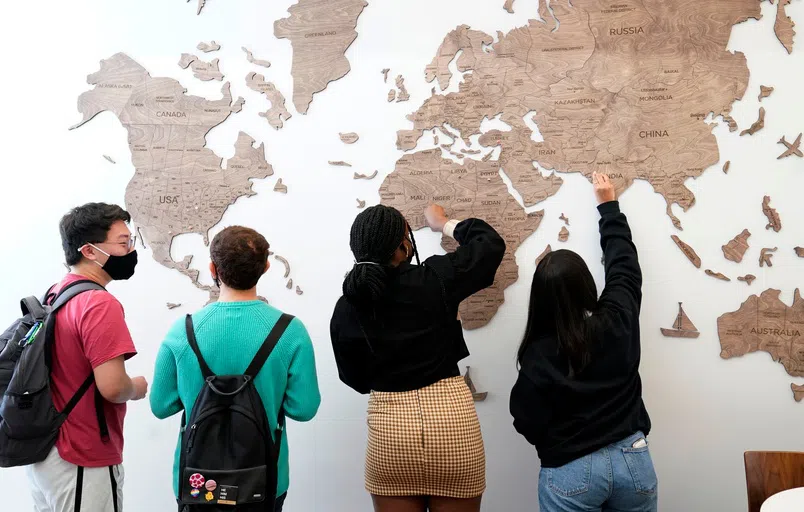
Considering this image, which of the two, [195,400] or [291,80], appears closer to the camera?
[195,400]

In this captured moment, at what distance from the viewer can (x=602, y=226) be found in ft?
7.21

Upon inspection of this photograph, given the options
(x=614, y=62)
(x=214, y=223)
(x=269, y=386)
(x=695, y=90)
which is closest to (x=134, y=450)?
(x=214, y=223)

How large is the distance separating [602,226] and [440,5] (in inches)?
42.6

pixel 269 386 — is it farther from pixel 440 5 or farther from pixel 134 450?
pixel 440 5

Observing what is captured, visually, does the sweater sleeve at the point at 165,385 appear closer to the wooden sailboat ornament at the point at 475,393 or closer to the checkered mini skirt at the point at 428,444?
the checkered mini skirt at the point at 428,444

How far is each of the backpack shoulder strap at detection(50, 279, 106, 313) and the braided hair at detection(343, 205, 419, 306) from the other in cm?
74

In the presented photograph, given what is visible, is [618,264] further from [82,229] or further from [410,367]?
[82,229]

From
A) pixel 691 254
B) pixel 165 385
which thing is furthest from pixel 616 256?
pixel 165 385

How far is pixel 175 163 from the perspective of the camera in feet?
8.25

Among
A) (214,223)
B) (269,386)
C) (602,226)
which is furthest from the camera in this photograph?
(214,223)

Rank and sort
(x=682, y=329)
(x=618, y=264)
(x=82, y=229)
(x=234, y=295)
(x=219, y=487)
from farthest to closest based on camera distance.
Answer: (x=682, y=329) → (x=618, y=264) → (x=82, y=229) → (x=234, y=295) → (x=219, y=487)

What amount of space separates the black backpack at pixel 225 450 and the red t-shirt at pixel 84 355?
291 millimetres

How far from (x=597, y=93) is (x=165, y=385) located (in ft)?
6.02

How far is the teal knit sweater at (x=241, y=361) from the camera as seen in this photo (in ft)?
5.42
